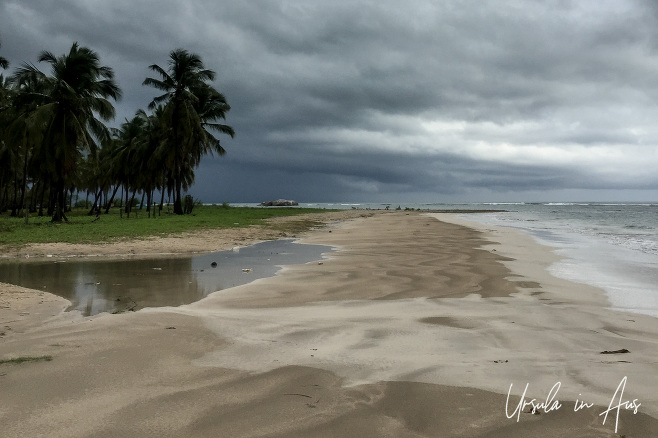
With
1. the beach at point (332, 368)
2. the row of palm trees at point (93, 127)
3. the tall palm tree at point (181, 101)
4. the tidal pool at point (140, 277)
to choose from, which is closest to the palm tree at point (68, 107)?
the row of palm trees at point (93, 127)

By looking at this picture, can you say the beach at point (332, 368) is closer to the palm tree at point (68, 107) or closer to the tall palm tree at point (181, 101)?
the palm tree at point (68, 107)

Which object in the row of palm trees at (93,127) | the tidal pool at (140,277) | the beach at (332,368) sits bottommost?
the tidal pool at (140,277)

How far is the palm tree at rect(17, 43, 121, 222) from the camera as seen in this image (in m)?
28.0

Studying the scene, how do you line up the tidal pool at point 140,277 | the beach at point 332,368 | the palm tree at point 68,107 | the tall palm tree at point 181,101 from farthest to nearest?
the tall palm tree at point 181,101
the palm tree at point 68,107
the tidal pool at point 140,277
the beach at point 332,368

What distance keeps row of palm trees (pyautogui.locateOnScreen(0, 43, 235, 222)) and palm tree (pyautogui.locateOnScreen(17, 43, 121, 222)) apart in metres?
0.05

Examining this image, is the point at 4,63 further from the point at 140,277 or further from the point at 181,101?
the point at 140,277

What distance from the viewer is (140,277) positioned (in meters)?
9.79

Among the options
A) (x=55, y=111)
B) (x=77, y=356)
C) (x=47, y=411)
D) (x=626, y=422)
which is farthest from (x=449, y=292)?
(x=55, y=111)

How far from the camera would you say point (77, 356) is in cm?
418

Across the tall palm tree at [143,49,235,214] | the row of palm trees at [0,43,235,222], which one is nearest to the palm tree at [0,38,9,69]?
the row of palm trees at [0,43,235,222]

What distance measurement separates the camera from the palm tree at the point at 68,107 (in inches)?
1101

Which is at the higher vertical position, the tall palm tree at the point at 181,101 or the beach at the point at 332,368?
the tall palm tree at the point at 181,101

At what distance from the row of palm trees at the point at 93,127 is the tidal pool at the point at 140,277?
1942 cm

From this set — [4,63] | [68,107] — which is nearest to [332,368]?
[68,107]
